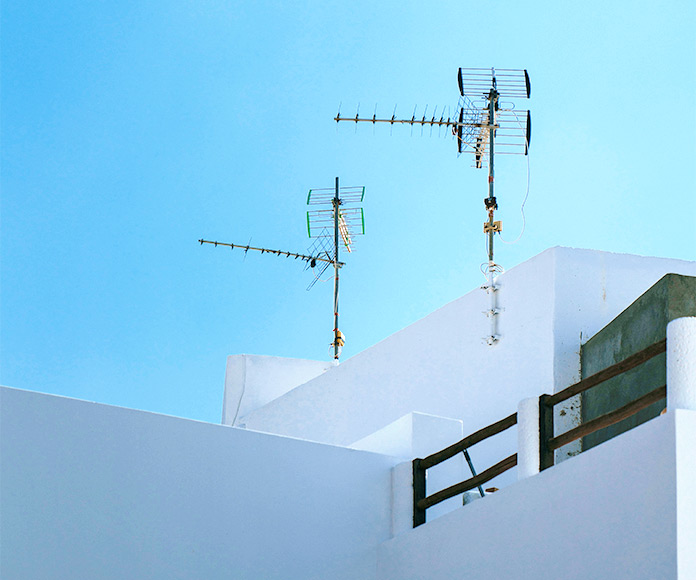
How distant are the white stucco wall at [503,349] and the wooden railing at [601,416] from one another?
1.88m

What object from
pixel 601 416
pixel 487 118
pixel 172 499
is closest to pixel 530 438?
pixel 601 416

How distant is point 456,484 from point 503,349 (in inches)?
75.9

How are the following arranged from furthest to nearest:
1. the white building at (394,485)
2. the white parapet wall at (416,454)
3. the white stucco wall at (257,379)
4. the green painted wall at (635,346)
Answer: the white stucco wall at (257,379) < the white parapet wall at (416,454) < the green painted wall at (635,346) < the white building at (394,485)

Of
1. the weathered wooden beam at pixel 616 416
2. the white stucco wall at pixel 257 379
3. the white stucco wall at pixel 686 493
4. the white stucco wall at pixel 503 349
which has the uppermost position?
the white stucco wall at pixel 257 379

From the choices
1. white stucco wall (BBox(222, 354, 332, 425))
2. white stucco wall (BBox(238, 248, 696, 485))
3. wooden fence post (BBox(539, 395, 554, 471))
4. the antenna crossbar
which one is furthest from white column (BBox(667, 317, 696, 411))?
the antenna crossbar

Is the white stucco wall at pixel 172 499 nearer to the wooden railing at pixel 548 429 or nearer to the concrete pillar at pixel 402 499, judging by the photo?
the concrete pillar at pixel 402 499

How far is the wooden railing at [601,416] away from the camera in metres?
5.05

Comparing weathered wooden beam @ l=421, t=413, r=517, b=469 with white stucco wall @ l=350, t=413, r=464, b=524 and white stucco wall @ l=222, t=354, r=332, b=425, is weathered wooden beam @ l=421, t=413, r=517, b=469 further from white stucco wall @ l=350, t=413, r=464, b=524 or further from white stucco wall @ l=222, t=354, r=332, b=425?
white stucco wall @ l=222, t=354, r=332, b=425

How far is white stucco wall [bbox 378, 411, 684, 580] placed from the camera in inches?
185

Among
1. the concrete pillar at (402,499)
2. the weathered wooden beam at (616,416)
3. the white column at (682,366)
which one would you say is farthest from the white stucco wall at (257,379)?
the white column at (682,366)

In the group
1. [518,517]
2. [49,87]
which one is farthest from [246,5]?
[518,517]

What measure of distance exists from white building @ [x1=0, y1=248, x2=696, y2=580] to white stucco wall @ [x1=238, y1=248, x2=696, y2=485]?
0.02 meters

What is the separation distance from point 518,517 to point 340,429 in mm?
4441

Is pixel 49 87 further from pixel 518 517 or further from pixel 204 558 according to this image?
pixel 518 517
